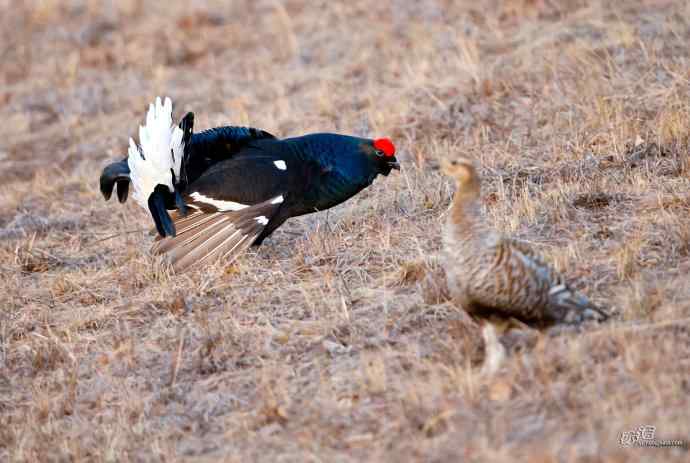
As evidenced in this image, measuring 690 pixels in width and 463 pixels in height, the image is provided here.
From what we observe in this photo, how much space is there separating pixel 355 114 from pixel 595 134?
2.70 meters

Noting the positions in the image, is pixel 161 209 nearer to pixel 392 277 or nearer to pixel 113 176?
pixel 113 176

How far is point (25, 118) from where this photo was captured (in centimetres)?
1107

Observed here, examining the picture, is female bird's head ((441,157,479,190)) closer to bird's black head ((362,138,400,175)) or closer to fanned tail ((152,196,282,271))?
fanned tail ((152,196,282,271))

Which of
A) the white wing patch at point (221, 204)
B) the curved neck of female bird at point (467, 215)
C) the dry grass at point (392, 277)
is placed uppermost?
the curved neck of female bird at point (467, 215)

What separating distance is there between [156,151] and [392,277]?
1767 millimetres

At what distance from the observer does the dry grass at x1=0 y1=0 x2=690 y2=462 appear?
385 centimetres

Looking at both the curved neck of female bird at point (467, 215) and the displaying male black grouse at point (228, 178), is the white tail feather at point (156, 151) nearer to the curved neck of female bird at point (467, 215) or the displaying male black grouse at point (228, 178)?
the displaying male black grouse at point (228, 178)

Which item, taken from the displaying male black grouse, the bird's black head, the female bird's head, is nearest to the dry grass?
the displaying male black grouse

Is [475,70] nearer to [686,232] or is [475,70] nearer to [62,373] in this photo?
[686,232]

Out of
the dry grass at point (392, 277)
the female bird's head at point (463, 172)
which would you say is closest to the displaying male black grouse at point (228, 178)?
the dry grass at point (392, 277)

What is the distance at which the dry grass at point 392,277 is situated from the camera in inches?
152

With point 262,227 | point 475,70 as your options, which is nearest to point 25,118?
point 475,70

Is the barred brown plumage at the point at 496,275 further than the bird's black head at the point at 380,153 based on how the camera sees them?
No

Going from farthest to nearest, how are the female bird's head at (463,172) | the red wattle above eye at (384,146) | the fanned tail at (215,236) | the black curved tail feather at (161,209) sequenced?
the red wattle above eye at (384,146), the black curved tail feather at (161,209), the fanned tail at (215,236), the female bird's head at (463,172)
